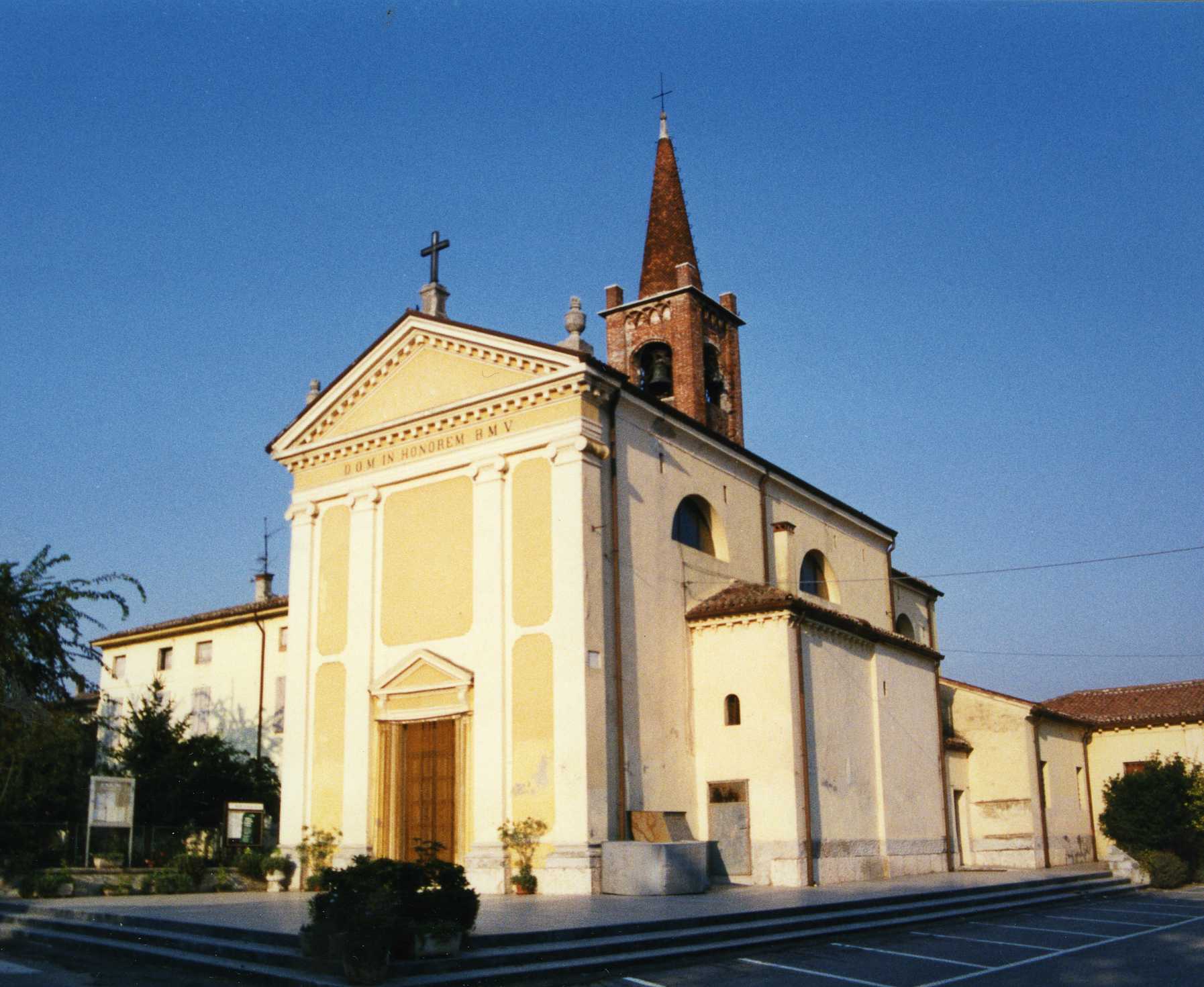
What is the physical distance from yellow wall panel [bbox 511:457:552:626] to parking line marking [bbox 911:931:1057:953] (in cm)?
799

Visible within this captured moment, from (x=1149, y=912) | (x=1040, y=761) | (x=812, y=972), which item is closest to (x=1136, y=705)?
(x=1040, y=761)

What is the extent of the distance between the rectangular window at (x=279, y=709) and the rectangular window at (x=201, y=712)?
9.75 ft

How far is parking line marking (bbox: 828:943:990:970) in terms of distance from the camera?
12.9 meters

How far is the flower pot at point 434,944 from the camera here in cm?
1105

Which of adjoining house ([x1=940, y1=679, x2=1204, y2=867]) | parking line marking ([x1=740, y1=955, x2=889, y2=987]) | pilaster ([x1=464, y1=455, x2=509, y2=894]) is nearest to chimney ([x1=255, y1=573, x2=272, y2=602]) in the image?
pilaster ([x1=464, y1=455, x2=509, y2=894])

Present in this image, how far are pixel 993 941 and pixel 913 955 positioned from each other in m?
2.04

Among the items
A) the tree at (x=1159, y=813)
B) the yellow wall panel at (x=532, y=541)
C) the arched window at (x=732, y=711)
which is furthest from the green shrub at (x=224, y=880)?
the tree at (x=1159, y=813)

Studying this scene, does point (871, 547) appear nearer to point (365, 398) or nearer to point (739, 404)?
point (739, 404)

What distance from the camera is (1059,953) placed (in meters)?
13.9

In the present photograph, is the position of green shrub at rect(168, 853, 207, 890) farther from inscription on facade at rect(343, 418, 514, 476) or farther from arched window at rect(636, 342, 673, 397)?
arched window at rect(636, 342, 673, 397)

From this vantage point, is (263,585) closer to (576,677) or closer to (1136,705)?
(576,677)

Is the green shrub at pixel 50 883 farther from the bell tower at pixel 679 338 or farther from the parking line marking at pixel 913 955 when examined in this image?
the bell tower at pixel 679 338

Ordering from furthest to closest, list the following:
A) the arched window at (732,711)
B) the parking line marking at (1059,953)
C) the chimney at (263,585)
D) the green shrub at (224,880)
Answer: the chimney at (263,585) → the arched window at (732,711) → the green shrub at (224,880) → the parking line marking at (1059,953)

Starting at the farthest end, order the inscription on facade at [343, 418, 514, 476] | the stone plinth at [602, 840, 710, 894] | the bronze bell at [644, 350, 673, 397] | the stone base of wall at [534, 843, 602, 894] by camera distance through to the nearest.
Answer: the bronze bell at [644, 350, 673, 397] < the inscription on facade at [343, 418, 514, 476] < the stone base of wall at [534, 843, 602, 894] < the stone plinth at [602, 840, 710, 894]
